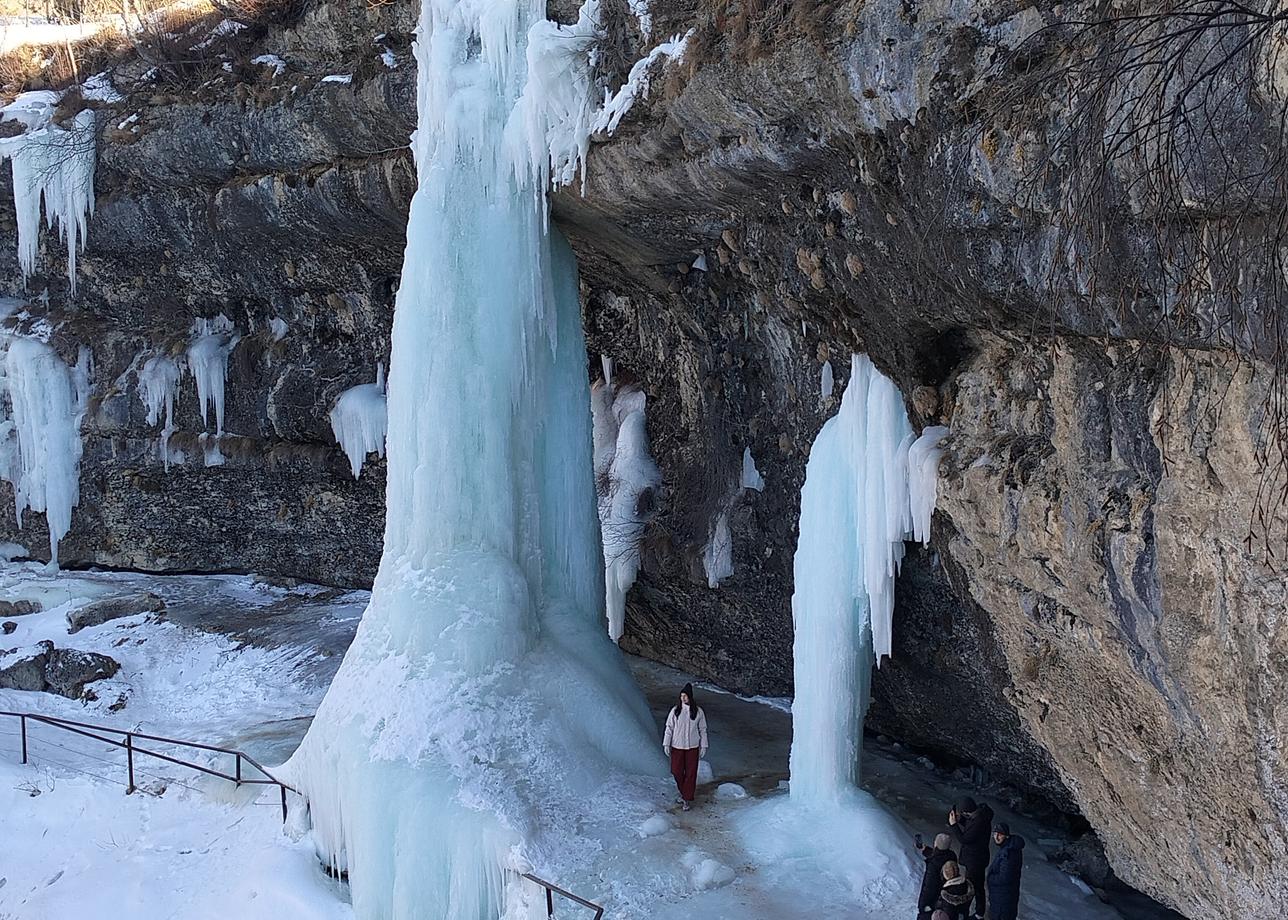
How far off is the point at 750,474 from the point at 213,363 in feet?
31.8

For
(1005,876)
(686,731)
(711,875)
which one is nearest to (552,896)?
(711,875)

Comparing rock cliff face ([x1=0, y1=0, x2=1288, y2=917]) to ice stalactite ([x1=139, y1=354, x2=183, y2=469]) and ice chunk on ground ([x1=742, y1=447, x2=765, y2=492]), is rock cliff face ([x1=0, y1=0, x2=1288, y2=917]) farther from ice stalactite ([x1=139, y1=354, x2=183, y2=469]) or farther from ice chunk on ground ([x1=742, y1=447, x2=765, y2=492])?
ice stalactite ([x1=139, y1=354, x2=183, y2=469])

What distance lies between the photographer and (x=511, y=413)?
10.9 m

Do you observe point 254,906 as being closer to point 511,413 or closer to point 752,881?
point 752,881

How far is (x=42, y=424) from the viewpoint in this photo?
18781 mm

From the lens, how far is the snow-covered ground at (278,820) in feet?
28.0

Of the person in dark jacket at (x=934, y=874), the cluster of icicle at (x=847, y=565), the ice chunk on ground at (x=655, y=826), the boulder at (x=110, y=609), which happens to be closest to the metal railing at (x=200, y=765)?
the ice chunk on ground at (x=655, y=826)

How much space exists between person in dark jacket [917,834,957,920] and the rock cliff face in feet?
5.00

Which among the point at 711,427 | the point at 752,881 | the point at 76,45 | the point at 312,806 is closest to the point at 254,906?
the point at 312,806

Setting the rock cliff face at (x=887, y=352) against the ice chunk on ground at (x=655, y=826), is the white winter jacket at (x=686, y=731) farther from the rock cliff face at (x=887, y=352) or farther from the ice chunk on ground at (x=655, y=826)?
the rock cliff face at (x=887, y=352)

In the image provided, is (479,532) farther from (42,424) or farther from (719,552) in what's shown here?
(42,424)

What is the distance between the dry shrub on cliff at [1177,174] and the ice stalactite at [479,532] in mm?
5272

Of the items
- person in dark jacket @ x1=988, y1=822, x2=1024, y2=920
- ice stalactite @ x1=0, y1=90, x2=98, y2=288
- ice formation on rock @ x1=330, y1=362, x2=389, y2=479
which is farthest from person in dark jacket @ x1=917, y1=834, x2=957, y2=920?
ice stalactite @ x1=0, y1=90, x2=98, y2=288

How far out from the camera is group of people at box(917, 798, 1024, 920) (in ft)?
24.7
